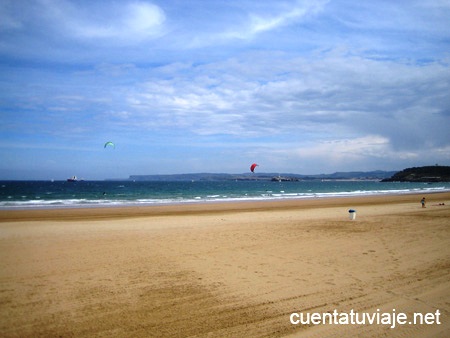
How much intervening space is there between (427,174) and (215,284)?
561 ft

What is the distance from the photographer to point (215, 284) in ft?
18.3

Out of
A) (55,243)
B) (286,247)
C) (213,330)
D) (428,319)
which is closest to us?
(213,330)

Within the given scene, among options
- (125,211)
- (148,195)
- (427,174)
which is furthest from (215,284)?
(427,174)

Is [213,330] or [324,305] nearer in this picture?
[213,330]

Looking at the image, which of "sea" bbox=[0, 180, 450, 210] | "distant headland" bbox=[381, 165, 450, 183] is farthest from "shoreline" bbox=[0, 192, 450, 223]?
"distant headland" bbox=[381, 165, 450, 183]

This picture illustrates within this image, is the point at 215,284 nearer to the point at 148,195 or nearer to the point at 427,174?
the point at 148,195

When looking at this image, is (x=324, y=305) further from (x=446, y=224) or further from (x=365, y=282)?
(x=446, y=224)

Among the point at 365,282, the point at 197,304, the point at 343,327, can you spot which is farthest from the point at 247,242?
the point at 343,327

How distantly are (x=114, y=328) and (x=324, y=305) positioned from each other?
9.68ft

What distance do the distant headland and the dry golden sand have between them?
15344 centimetres

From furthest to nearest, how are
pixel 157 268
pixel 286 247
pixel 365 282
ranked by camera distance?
pixel 286 247 < pixel 157 268 < pixel 365 282

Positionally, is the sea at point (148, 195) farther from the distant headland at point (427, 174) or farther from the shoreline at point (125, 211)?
the distant headland at point (427, 174)

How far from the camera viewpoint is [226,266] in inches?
263

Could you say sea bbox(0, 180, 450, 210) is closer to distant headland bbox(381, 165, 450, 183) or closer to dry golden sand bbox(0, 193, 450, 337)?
dry golden sand bbox(0, 193, 450, 337)
